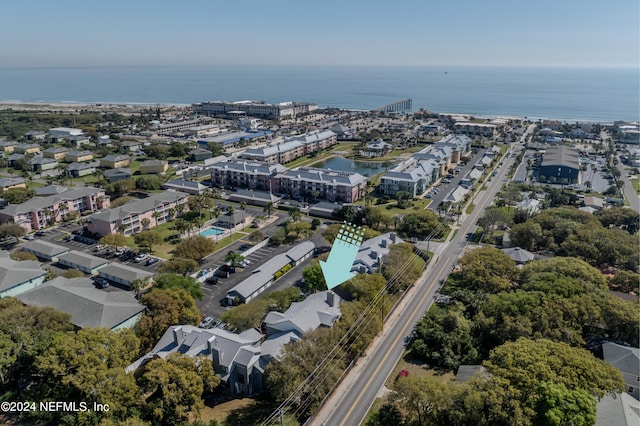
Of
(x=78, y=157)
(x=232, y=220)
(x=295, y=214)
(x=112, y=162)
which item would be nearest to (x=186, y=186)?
(x=232, y=220)

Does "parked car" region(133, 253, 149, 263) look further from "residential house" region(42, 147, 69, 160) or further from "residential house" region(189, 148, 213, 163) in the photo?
"residential house" region(42, 147, 69, 160)

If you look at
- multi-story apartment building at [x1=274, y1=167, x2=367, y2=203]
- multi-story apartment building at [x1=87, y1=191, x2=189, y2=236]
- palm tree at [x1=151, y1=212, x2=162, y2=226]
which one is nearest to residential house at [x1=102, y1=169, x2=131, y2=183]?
multi-story apartment building at [x1=87, y1=191, x2=189, y2=236]

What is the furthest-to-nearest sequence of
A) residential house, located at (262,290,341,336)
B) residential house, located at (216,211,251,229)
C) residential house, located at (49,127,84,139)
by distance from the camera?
residential house, located at (49,127,84,139), residential house, located at (216,211,251,229), residential house, located at (262,290,341,336)

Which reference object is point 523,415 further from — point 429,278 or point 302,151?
point 302,151

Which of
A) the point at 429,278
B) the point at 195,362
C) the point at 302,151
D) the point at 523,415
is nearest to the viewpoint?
the point at 523,415

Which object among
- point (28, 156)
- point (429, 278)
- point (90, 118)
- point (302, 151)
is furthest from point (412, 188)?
point (90, 118)
